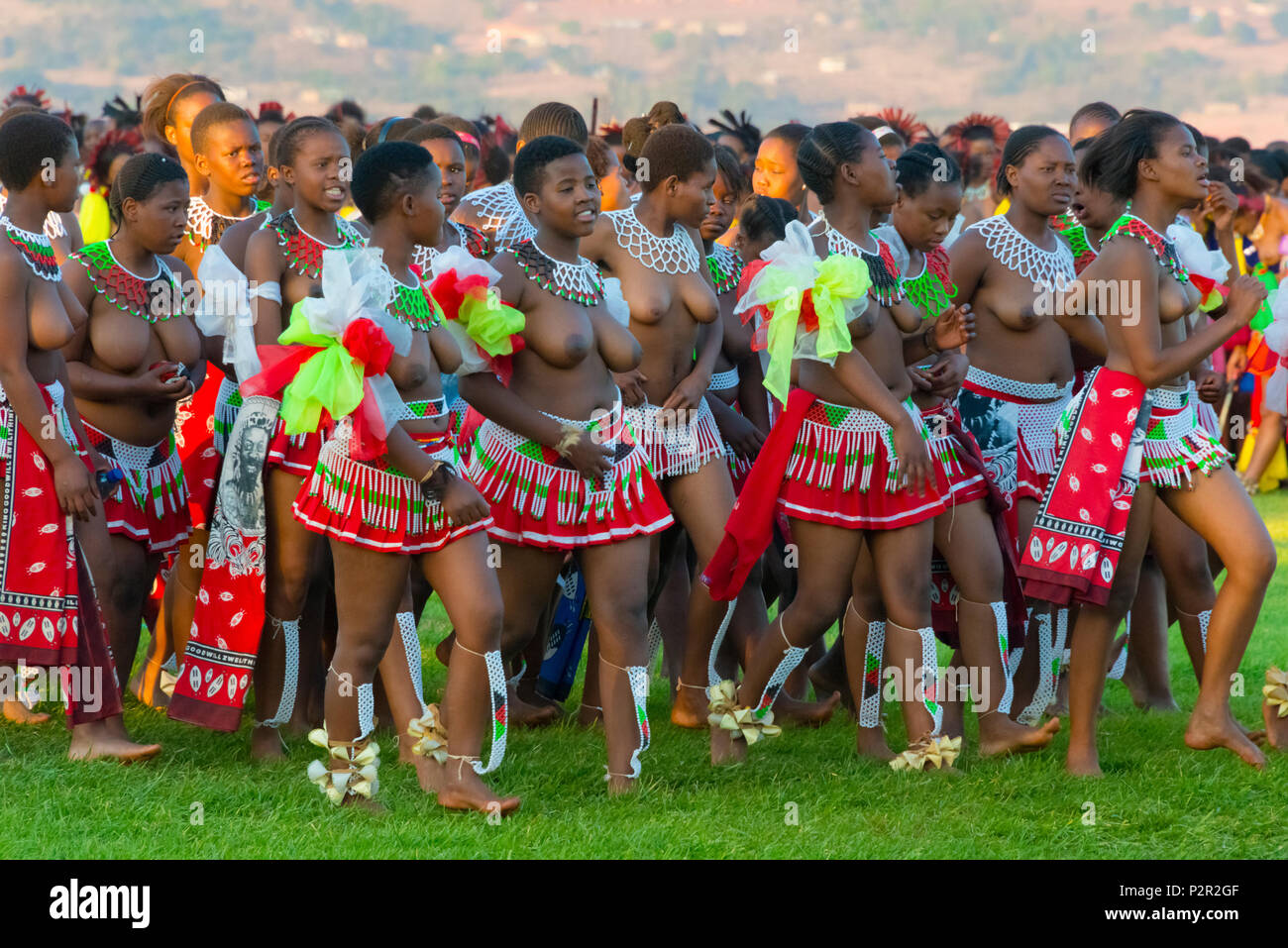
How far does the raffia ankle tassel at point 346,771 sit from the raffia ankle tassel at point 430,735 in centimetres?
12

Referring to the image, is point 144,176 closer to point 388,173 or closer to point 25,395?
point 25,395

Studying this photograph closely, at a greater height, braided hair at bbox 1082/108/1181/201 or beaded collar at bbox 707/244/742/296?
braided hair at bbox 1082/108/1181/201

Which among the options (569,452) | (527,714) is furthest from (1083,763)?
(527,714)

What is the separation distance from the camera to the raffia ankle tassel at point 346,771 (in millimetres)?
4941

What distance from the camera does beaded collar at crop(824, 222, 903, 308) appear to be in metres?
5.55

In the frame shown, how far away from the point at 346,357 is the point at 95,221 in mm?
4944

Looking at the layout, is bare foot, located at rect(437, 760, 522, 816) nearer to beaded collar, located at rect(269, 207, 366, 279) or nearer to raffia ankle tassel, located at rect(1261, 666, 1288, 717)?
beaded collar, located at rect(269, 207, 366, 279)

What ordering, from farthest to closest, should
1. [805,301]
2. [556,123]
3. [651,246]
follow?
[556,123] < [651,246] < [805,301]

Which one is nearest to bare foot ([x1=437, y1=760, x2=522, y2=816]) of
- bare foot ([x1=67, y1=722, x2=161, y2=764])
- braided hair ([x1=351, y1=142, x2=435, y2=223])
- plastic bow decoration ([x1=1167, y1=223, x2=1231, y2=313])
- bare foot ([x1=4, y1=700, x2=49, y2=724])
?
bare foot ([x1=67, y1=722, x2=161, y2=764])

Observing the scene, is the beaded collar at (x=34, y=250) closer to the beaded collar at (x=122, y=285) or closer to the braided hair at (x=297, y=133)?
the beaded collar at (x=122, y=285)

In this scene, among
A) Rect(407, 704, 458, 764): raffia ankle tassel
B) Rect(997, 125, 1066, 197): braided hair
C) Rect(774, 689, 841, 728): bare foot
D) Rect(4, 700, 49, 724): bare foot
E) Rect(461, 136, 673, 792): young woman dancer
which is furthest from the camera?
Rect(774, 689, 841, 728): bare foot

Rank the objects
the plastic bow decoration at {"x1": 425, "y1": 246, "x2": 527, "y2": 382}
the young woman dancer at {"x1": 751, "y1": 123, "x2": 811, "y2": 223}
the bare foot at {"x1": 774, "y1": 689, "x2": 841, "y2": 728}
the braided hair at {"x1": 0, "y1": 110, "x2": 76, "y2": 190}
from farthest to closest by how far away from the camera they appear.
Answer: the young woman dancer at {"x1": 751, "y1": 123, "x2": 811, "y2": 223}
the bare foot at {"x1": 774, "y1": 689, "x2": 841, "y2": 728}
the braided hair at {"x1": 0, "y1": 110, "x2": 76, "y2": 190}
the plastic bow decoration at {"x1": 425, "y1": 246, "x2": 527, "y2": 382}

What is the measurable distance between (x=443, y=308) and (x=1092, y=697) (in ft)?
8.04

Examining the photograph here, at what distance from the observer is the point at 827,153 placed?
5602 mm
